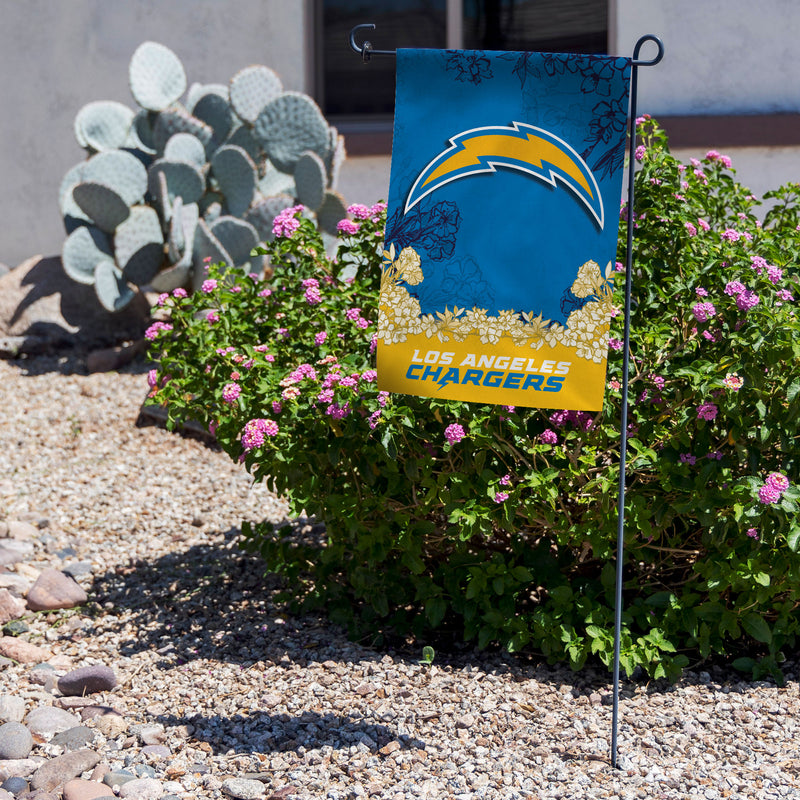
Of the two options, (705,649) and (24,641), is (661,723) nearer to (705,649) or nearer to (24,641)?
(705,649)

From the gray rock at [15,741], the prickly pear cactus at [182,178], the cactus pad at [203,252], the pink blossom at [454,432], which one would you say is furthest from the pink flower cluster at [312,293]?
the prickly pear cactus at [182,178]

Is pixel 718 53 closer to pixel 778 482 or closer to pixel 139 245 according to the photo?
pixel 139 245

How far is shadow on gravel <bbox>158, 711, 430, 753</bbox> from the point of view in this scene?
9.37ft

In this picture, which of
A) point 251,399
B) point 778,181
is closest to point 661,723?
point 251,399

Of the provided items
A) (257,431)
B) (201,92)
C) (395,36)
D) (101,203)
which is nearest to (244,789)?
(257,431)

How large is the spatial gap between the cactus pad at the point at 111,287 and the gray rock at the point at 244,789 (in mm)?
4024

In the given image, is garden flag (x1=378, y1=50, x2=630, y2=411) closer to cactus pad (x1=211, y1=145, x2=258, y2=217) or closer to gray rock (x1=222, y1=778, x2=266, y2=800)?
gray rock (x1=222, y1=778, x2=266, y2=800)

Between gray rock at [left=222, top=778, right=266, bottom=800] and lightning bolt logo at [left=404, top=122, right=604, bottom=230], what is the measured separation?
5.50 ft

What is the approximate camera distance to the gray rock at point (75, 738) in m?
2.88

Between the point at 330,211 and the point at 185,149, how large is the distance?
3.18 ft

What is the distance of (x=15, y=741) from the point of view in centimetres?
284

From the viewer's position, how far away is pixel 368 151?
23.0 ft

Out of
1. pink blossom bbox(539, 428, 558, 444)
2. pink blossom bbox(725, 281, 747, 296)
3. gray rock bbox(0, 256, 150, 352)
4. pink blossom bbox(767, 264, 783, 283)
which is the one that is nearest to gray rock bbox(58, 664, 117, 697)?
pink blossom bbox(539, 428, 558, 444)

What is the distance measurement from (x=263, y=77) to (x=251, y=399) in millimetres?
3803
